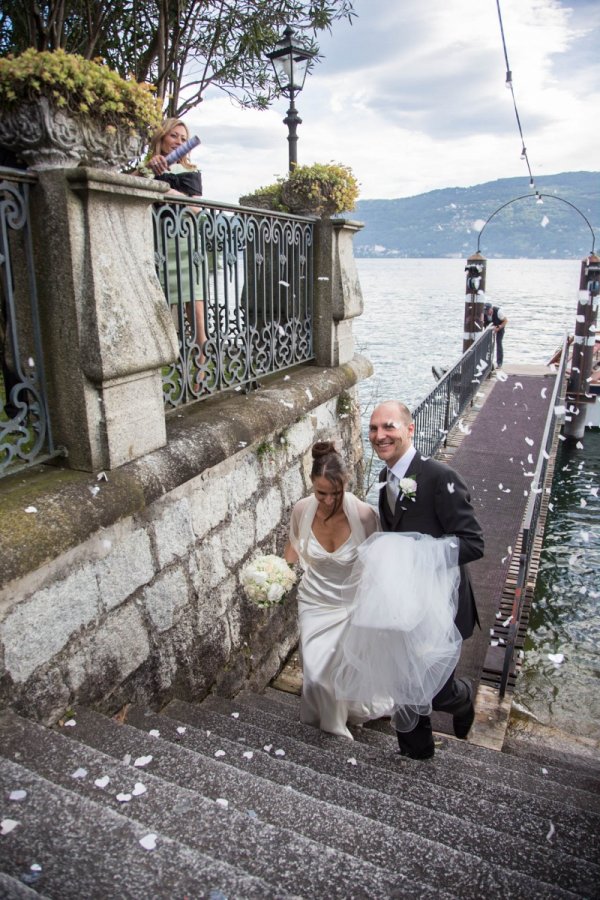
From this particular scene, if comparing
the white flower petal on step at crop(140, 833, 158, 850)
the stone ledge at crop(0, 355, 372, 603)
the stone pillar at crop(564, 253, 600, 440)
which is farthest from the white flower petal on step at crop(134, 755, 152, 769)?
the stone pillar at crop(564, 253, 600, 440)

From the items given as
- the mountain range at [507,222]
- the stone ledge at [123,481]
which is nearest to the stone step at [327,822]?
the stone ledge at [123,481]

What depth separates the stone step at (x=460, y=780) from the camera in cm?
240

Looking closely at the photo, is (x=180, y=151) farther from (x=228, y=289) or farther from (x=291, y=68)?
(x=291, y=68)

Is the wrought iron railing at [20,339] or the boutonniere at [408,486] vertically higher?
the wrought iron railing at [20,339]

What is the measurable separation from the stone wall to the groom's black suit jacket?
112cm

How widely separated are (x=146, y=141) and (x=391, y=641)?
2.60 meters

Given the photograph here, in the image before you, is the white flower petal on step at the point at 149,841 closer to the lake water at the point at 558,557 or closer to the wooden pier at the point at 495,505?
the wooden pier at the point at 495,505

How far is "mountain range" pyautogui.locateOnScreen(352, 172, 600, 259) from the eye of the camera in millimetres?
147125

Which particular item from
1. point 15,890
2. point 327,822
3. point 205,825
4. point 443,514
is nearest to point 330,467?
point 443,514

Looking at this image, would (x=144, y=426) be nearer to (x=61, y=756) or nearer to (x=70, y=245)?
(x=70, y=245)

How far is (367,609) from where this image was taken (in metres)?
3.21

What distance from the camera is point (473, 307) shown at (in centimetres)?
1842

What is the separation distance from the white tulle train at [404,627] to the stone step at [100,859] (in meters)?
1.62

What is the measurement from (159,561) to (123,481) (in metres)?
0.58
